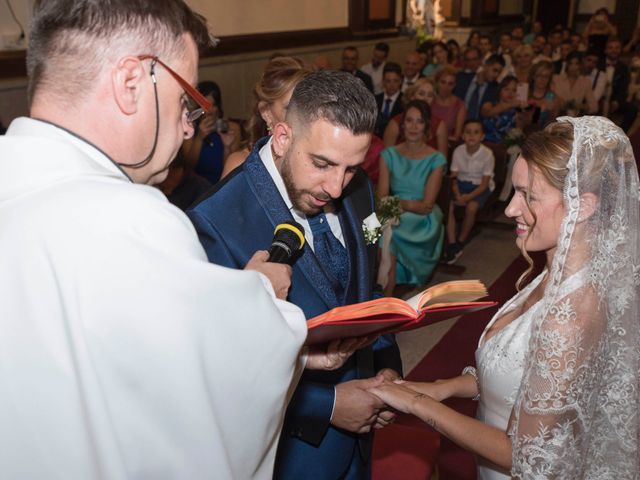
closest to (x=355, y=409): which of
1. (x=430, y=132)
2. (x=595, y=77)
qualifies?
(x=430, y=132)

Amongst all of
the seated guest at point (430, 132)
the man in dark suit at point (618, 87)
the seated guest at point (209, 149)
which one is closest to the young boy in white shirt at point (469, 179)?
the seated guest at point (430, 132)

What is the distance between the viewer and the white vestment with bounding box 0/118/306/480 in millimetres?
1079

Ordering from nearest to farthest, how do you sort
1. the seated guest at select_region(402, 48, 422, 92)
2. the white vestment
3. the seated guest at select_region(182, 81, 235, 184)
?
the white vestment → the seated guest at select_region(182, 81, 235, 184) → the seated guest at select_region(402, 48, 422, 92)

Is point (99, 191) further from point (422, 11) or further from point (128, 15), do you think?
point (422, 11)

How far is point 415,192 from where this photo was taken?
6.07 metres

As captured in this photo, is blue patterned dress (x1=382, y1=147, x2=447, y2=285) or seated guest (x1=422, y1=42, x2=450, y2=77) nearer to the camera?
blue patterned dress (x1=382, y1=147, x2=447, y2=285)

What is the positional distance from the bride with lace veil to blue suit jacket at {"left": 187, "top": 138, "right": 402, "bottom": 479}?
25cm

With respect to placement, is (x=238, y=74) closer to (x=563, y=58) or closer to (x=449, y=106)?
(x=449, y=106)

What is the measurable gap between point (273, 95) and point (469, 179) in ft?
13.7

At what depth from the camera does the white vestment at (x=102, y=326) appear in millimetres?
1079

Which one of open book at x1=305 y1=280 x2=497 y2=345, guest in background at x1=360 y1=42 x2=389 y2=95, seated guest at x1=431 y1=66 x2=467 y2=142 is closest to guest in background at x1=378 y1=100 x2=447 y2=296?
seated guest at x1=431 y1=66 x2=467 y2=142

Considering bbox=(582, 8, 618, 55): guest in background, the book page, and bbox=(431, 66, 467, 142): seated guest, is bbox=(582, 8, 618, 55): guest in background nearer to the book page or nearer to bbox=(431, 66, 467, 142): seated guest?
bbox=(431, 66, 467, 142): seated guest

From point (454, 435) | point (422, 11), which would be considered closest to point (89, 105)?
point (454, 435)

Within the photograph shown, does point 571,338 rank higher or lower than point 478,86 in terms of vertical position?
higher
